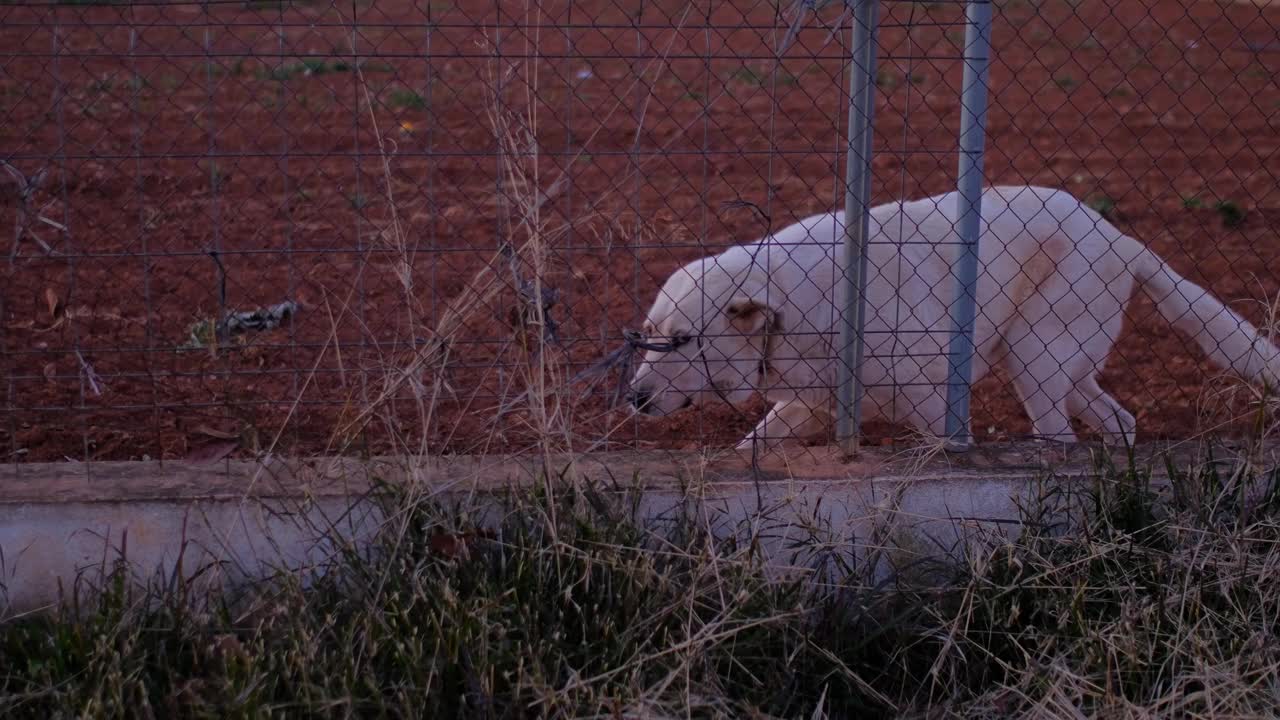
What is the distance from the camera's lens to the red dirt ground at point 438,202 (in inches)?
134

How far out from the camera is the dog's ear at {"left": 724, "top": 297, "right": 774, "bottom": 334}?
407 cm

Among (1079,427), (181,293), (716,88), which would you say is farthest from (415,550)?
(716,88)

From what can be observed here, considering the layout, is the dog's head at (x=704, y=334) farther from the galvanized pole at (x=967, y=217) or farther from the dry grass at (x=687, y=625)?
the dry grass at (x=687, y=625)

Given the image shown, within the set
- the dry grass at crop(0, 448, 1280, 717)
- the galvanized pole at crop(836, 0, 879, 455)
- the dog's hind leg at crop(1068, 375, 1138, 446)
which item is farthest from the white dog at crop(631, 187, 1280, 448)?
the dry grass at crop(0, 448, 1280, 717)

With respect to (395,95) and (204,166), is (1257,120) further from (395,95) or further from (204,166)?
(204,166)

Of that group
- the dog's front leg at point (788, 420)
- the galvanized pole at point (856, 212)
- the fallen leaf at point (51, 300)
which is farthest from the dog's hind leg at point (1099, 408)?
the fallen leaf at point (51, 300)

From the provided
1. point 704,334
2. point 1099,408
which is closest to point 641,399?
point 704,334

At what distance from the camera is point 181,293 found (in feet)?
20.2

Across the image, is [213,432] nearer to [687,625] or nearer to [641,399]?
[641,399]

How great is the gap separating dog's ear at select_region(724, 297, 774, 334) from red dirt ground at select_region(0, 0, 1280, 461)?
12.7 inches

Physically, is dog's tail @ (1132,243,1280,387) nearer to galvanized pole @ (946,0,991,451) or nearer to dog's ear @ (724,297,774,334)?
galvanized pole @ (946,0,991,451)

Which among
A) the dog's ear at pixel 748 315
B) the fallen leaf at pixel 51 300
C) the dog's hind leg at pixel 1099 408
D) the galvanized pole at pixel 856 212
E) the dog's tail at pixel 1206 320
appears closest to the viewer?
the galvanized pole at pixel 856 212

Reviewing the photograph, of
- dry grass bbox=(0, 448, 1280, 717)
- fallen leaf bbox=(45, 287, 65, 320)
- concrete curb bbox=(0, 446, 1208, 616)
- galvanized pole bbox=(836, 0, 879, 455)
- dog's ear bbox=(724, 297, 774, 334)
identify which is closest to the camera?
dry grass bbox=(0, 448, 1280, 717)

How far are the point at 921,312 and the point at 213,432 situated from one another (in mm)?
2575
